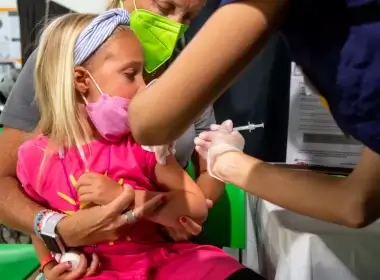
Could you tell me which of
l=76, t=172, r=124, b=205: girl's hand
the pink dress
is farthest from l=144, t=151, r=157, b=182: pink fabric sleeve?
l=76, t=172, r=124, b=205: girl's hand

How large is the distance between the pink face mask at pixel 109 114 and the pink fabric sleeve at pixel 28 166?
0.52 feet

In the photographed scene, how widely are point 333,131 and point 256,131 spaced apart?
278 millimetres

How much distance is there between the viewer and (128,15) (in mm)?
1370

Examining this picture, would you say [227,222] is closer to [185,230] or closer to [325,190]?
[185,230]

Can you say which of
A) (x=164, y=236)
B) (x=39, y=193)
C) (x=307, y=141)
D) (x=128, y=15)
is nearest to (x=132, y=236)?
(x=164, y=236)

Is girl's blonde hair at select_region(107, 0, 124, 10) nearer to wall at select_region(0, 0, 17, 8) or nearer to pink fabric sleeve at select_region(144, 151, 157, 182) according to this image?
pink fabric sleeve at select_region(144, 151, 157, 182)

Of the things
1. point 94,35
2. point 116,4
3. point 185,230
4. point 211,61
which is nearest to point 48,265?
point 185,230

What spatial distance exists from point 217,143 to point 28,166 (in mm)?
451

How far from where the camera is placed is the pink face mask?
125 cm

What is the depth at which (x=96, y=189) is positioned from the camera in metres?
1.22

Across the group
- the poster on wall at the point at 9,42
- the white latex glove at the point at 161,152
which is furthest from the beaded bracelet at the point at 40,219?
the poster on wall at the point at 9,42

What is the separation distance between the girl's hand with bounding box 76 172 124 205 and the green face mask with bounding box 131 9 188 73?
33 centimetres

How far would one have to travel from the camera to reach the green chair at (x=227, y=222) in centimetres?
157

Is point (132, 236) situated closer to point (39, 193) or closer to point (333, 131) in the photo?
point (39, 193)
